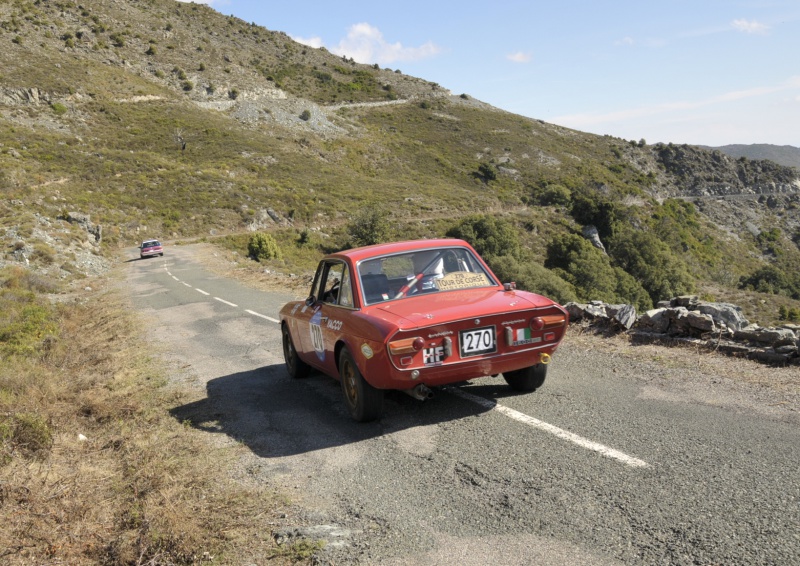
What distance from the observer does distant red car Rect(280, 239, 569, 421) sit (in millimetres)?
4883

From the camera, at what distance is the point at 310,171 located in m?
69.2

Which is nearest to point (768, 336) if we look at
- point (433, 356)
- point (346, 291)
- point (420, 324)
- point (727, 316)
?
point (727, 316)

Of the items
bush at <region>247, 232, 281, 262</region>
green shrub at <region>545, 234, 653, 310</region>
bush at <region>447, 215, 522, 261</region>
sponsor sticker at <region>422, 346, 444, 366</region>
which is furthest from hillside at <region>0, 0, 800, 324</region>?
sponsor sticker at <region>422, 346, 444, 366</region>

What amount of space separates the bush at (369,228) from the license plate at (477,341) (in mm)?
42206

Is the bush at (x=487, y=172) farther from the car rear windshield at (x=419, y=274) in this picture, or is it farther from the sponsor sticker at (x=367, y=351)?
the sponsor sticker at (x=367, y=351)

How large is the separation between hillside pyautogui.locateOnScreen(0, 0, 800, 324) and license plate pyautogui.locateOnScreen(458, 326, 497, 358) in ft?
81.4

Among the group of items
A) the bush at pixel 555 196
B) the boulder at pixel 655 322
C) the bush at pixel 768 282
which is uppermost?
the bush at pixel 555 196

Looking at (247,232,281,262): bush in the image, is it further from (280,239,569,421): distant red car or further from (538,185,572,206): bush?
(538,185,572,206): bush

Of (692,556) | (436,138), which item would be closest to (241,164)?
(436,138)

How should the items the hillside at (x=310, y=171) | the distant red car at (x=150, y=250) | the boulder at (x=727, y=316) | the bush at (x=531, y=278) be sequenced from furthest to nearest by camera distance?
the hillside at (x=310, y=171) → the bush at (x=531, y=278) → the distant red car at (x=150, y=250) → the boulder at (x=727, y=316)

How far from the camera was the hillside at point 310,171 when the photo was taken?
160 ft

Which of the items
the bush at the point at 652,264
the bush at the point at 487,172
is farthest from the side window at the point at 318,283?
the bush at the point at 487,172

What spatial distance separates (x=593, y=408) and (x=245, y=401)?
380 cm

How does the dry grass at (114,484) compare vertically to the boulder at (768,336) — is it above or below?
below
